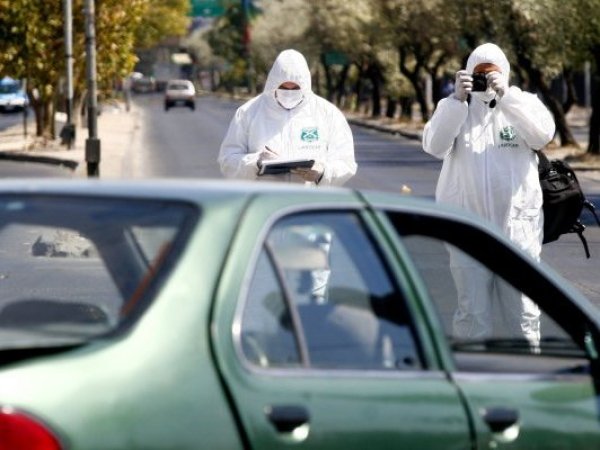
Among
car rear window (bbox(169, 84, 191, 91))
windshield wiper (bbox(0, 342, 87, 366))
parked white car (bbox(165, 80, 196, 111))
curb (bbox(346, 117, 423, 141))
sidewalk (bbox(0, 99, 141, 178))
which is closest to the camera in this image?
windshield wiper (bbox(0, 342, 87, 366))

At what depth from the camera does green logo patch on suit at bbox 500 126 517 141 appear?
932cm

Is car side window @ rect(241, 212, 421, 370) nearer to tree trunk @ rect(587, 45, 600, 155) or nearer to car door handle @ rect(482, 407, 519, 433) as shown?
car door handle @ rect(482, 407, 519, 433)

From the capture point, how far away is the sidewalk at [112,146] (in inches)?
1481

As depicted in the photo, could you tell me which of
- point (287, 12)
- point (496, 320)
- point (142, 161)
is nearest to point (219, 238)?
point (496, 320)

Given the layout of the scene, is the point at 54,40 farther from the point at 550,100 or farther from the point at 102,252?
the point at 102,252

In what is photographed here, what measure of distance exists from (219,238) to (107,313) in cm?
55

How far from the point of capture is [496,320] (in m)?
9.50

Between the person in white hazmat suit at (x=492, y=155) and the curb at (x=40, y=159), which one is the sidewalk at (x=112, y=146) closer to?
the curb at (x=40, y=159)

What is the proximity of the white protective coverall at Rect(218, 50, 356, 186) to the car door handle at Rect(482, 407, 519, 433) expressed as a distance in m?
4.67

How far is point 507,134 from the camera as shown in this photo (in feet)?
30.6

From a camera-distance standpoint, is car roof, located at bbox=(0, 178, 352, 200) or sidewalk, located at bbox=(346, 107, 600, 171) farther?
sidewalk, located at bbox=(346, 107, 600, 171)

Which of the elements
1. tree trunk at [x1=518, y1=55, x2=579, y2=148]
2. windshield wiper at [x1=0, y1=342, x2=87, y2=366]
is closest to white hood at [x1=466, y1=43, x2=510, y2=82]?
windshield wiper at [x1=0, y1=342, x2=87, y2=366]

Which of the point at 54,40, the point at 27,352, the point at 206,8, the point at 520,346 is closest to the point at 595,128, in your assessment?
the point at 54,40

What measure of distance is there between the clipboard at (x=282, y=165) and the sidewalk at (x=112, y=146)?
2463 centimetres
